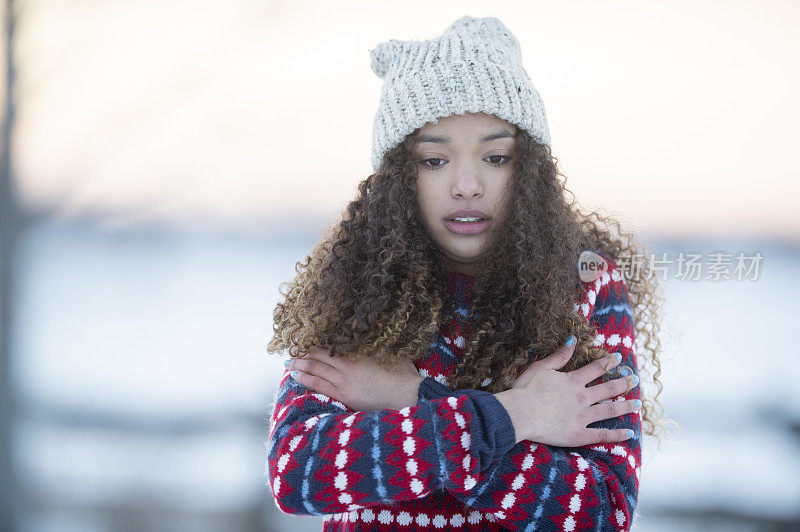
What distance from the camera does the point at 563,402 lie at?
51.0 inches

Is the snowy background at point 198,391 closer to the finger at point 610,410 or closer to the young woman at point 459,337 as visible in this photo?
the young woman at point 459,337

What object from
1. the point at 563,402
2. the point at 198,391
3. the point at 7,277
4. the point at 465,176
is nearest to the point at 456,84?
the point at 465,176

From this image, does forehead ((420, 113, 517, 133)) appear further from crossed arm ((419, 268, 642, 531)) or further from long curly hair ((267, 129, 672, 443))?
crossed arm ((419, 268, 642, 531))

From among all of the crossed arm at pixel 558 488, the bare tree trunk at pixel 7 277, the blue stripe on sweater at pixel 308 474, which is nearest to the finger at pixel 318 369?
the blue stripe on sweater at pixel 308 474

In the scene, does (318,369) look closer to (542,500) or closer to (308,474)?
(308,474)

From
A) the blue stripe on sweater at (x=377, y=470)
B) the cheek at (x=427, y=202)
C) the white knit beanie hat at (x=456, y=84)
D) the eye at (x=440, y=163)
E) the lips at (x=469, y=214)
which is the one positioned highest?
the white knit beanie hat at (x=456, y=84)

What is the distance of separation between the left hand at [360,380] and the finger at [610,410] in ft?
1.13

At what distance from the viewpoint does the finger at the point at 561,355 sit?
53.7 inches

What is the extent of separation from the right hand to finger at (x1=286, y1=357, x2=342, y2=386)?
1.13 ft

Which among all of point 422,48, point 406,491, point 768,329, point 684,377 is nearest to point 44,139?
point 422,48

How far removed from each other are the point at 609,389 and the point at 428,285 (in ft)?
1.44

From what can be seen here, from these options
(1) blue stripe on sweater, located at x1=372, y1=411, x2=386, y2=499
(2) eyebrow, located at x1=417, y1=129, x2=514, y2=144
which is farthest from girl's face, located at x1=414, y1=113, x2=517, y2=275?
(1) blue stripe on sweater, located at x1=372, y1=411, x2=386, y2=499

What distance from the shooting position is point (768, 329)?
279 cm

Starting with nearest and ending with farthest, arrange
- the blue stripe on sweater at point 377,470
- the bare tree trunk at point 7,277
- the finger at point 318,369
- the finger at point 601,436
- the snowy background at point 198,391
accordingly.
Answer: the blue stripe on sweater at point 377,470, the finger at point 601,436, the finger at point 318,369, the bare tree trunk at point 7,277, the snowy background at point 198,391
